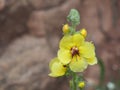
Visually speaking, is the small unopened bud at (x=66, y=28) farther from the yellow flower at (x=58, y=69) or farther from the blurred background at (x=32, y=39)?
the blurred background at (x=32, y=39)

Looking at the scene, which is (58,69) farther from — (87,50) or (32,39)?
(32,39)

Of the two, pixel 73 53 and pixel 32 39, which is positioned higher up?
pixel 73 53

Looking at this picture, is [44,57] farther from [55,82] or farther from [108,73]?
[108,73]

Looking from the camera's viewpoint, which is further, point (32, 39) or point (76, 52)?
point (32, 39)

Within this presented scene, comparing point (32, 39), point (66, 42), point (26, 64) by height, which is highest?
point (66, 42)

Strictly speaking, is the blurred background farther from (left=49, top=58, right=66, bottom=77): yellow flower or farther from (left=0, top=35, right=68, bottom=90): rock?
(left=49, top=58, right=66, bottom=77): yellow flower

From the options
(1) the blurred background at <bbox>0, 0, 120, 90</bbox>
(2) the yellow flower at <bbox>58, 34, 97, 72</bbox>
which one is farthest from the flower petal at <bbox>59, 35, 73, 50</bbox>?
(1) the blurred background at <bbox>0, 0, 120, 90</bbox>

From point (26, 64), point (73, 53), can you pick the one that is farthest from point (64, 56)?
point (26, 64)
